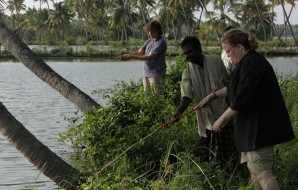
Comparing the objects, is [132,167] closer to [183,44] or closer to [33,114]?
[183,44]

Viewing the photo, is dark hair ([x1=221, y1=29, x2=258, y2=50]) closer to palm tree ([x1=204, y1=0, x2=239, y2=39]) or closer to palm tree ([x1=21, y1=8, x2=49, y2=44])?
palm tree ([x1=204, y1=0, x2=239, y2=39])

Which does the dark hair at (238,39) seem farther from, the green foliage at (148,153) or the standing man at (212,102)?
the green foliage at (148,153)

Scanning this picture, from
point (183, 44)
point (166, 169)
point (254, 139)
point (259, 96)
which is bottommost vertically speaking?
point (166, 169)

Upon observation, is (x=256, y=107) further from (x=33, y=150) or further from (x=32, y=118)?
(x=32, y=118)

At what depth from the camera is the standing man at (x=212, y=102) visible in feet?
18.4

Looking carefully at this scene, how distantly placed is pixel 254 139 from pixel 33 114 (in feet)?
36.8

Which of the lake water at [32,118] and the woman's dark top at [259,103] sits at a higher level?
the woman's dark top at [259,103]

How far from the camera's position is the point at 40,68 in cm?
681

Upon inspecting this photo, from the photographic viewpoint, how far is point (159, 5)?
2908 inches

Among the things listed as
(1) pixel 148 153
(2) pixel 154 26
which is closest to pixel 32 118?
(2) pixel 154 26

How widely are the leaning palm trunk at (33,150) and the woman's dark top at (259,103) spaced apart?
1.95 meters

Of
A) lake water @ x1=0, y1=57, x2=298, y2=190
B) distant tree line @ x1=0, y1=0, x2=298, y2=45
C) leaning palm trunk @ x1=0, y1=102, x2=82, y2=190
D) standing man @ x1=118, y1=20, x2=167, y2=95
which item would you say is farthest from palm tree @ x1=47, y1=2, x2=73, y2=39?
leaning palm trunk @ x1=0, y1=102, x2=82, y2=190

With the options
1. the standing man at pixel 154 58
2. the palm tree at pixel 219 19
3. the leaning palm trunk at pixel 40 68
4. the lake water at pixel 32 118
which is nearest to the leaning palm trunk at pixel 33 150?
the lake water at pixel 32 118

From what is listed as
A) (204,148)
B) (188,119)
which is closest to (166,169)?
(204,148)
